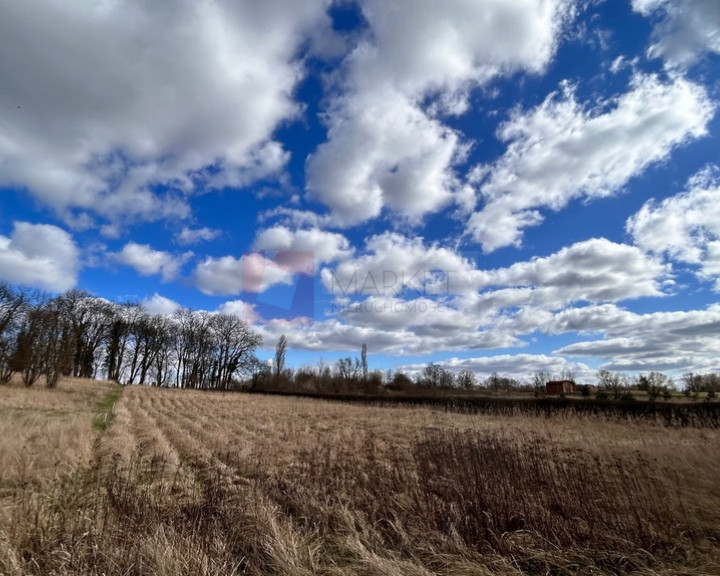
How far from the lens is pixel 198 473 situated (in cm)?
808

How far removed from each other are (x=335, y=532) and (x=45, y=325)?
41954 millimetres

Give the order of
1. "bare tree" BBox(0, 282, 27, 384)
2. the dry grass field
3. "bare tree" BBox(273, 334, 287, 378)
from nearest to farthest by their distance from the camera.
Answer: the dry grass field
"bare tree" BBox(0, 282, 27, 384)
"bare tree" BBox(273, 334, 287, 378)

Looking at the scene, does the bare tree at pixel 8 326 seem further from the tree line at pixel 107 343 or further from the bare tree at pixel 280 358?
the bare tree at pixel 280 358

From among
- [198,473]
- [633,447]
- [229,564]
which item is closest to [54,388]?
[198,473]

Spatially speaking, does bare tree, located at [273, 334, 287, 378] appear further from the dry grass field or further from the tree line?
the dry grass field

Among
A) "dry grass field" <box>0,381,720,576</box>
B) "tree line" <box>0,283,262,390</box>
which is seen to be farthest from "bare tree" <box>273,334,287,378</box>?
"dry grass field" <box>0,381,720,576</box>

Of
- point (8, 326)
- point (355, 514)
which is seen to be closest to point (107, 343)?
point (8, 326)

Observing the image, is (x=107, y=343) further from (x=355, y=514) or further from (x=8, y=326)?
(x=355, y=514)

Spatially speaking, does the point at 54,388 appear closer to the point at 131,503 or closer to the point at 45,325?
the point at 45,325

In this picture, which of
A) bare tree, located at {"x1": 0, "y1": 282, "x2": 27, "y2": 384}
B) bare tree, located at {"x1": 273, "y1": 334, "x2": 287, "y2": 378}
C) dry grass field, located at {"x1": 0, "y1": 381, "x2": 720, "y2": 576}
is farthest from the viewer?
bare tree, located at {"x1": 273, "y1": 334, "x2": 287, "y2": 378}

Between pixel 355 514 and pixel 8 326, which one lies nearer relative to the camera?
pixel 355 514

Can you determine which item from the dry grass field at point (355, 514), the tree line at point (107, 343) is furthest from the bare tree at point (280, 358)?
the dry grass field at point (355, 514)

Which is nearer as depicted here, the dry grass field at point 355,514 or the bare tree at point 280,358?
the dry grass field at point 355,514

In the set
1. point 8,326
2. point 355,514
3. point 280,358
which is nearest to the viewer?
point 355,514
